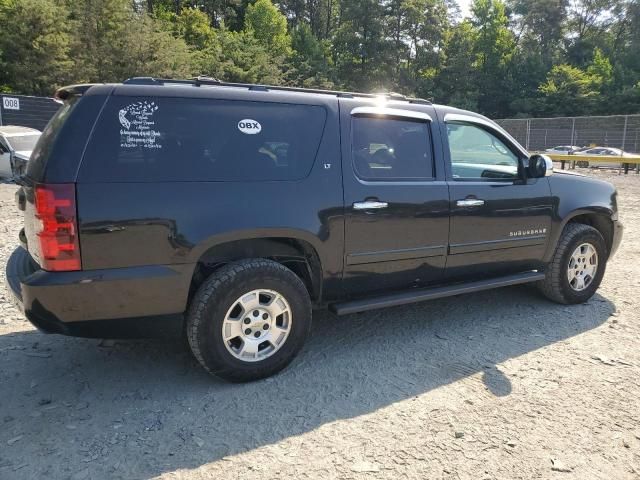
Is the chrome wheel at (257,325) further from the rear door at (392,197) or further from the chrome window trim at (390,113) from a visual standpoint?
the chrome window trim at (390,113)

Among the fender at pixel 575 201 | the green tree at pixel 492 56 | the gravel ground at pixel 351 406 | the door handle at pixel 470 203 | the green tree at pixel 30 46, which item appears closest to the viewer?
the gravel ground at pixel 351 406

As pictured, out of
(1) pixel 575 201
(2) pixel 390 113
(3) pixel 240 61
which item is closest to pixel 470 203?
(2) pixel 390 113

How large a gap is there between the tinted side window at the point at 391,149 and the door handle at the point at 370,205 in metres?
0.19

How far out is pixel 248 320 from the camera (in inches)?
133

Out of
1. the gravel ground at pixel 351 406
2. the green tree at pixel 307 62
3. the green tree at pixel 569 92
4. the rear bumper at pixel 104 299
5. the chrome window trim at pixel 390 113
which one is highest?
the green tree at pixel 307 62

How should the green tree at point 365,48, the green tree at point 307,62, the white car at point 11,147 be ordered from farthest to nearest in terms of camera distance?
the green tree at point 365,48 → the green tree at point 307,62 → the white car at point 11,147

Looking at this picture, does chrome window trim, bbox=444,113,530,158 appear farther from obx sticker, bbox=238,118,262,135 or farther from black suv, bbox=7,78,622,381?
obx sticker, bbox=238,118,262,135

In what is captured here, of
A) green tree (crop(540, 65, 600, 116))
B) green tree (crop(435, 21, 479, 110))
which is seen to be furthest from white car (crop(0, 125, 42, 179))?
green tree (crop(540, 65, 600, 116))

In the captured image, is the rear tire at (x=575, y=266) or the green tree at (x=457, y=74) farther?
the green tree at (x=457, y=74)

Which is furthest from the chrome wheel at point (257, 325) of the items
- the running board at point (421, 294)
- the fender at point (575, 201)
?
the fender at point (575, 201)

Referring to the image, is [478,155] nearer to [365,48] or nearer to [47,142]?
[47,142]

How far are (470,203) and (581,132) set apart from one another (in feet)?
99.6

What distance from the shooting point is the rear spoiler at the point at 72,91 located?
3.04m

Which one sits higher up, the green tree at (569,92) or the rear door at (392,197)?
the green tree at (569,92)
